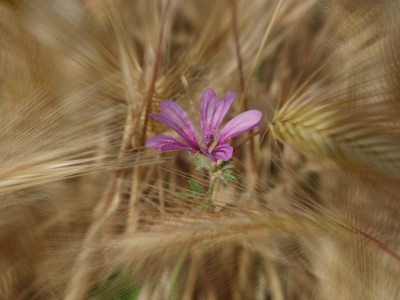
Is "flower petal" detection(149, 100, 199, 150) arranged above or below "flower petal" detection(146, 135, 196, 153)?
above

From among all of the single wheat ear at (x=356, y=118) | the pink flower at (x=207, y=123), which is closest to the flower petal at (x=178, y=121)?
the pink flower at (x=207, y=123)

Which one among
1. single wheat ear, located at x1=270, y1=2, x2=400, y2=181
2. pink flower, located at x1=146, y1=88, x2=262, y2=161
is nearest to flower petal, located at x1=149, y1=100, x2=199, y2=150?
pink flower, located at x1=146, y1=88, x2=262, y2=161

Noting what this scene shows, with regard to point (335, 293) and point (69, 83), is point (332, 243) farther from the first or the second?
point (69, 83)

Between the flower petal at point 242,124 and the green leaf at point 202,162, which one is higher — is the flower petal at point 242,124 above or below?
above

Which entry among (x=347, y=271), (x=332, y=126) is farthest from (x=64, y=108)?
(x=347, y=271)

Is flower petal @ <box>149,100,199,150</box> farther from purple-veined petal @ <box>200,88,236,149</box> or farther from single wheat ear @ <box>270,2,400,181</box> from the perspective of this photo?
single wheat ear @ <box>270,2,400,181</box>

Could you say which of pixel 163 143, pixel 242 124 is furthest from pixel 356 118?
pixel 163 143

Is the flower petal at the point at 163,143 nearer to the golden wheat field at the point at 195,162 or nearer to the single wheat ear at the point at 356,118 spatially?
the golden wheat field at the point at 195,162

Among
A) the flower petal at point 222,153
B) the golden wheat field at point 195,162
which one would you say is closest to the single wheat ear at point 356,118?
the golden wheat field at point 195,162
